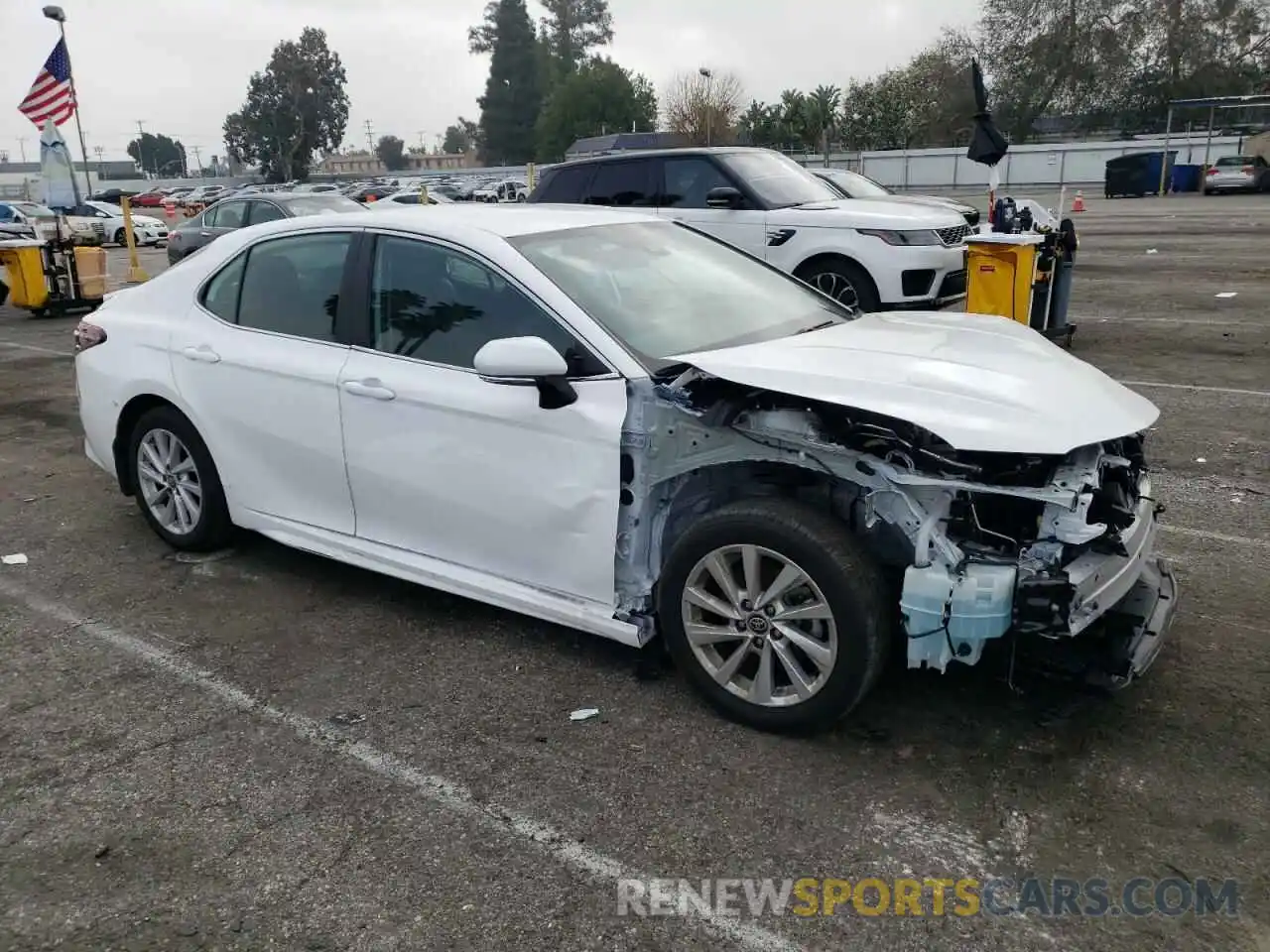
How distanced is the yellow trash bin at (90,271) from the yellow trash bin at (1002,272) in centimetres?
1238

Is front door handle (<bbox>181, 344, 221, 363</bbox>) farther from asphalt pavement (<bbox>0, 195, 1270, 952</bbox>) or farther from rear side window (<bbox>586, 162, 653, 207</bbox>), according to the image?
rear side window (<bbox>586, 162, 653, 207</bbox>)

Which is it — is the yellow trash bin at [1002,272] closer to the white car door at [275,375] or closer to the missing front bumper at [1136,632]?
the missing front bumper at [1136,632]

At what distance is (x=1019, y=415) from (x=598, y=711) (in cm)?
168

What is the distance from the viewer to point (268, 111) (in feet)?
331

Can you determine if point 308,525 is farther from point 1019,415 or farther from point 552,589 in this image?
point 1019,415

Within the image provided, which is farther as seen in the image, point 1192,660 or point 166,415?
point 166,415

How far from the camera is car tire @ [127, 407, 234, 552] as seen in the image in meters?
4.83

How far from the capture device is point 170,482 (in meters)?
5.03

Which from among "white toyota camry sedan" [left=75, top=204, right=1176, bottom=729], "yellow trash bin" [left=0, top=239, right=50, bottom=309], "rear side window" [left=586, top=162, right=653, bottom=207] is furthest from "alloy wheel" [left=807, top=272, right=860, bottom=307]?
"yellow trash bin" [left=0, top=239, right=50, bottom=309]

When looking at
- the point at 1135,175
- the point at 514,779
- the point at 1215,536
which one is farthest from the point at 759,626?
the point at 1135,175

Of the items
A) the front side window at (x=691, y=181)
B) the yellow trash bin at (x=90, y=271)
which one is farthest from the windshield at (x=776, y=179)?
the yellow trash bin at (x=90, y=271)

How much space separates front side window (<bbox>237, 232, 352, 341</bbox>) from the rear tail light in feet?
3.25

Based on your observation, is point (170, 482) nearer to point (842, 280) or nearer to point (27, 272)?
point (842, 280)

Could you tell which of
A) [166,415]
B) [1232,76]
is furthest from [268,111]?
[166,415]
